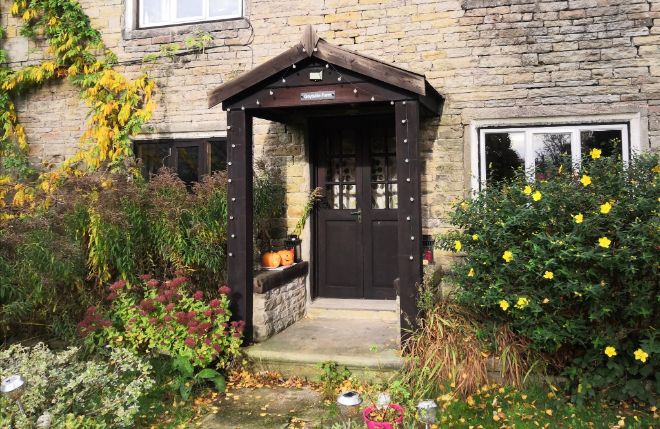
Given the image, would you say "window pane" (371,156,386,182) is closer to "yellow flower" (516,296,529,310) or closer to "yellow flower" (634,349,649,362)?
"yellow flower" (516,296,529,310)

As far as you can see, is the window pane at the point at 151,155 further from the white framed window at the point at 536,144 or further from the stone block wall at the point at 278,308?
the white framed window at the point at 536,144

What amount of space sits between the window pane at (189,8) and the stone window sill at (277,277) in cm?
392

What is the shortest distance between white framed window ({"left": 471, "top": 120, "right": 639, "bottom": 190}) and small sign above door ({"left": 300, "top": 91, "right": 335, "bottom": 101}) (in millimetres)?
1998

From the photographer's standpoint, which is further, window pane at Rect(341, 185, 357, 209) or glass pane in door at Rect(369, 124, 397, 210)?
window pane at Rect(341, 185, 357, 209)

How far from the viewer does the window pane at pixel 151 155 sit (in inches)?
299

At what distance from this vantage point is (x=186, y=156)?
24.6 feet

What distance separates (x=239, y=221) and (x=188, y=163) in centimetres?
251

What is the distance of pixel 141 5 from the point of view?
25.6 feet

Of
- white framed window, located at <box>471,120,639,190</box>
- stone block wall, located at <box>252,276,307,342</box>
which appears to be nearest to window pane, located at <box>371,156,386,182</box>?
white framed window, located at <box>471,120,639,190</box>

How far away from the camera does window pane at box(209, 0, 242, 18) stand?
742cm

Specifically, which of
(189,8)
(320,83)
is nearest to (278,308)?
(320,83)

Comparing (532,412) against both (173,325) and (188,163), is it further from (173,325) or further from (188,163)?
(188,163)

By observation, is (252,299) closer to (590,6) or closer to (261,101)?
(261,101)

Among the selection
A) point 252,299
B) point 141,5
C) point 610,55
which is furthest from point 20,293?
point 610,55
